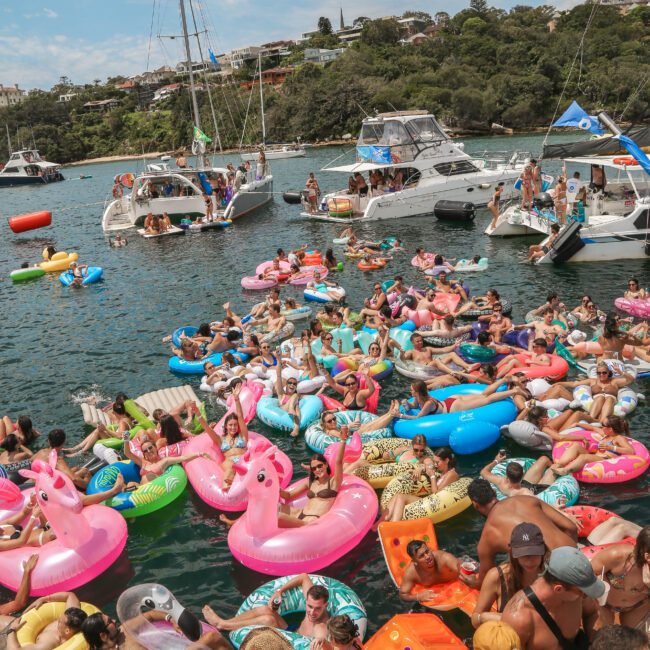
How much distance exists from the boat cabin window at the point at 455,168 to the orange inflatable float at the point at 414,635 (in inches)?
1032

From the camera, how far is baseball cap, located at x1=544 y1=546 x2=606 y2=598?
4.42 meters

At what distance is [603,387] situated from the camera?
10734mm

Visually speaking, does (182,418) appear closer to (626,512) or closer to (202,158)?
(626,512)

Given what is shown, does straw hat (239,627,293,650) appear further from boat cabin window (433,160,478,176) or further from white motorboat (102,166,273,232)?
white motorboat (102,166,273,232)

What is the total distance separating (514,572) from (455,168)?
1057 inches

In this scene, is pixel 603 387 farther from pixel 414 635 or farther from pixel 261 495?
pixel 414 635

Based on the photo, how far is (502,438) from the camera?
10227 mm

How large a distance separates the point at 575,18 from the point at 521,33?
308 inches

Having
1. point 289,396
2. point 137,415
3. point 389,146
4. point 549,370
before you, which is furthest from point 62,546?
point 389,146

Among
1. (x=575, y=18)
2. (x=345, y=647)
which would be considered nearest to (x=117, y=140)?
(x=575, y=18)

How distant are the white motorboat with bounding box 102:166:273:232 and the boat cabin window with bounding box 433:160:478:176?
1052 centimetres

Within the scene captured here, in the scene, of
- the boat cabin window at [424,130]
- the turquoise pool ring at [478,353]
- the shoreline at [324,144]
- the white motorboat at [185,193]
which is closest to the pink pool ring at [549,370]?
the turquoise pool ring at [478,353]

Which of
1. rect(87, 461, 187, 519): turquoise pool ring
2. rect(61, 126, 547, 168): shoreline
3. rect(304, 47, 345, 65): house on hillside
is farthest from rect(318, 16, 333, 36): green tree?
rect(87, 461, 187, 519): turquoise pool ring

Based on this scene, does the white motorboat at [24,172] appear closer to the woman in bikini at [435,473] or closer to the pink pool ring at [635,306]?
the pink pool ring at [635,306]
